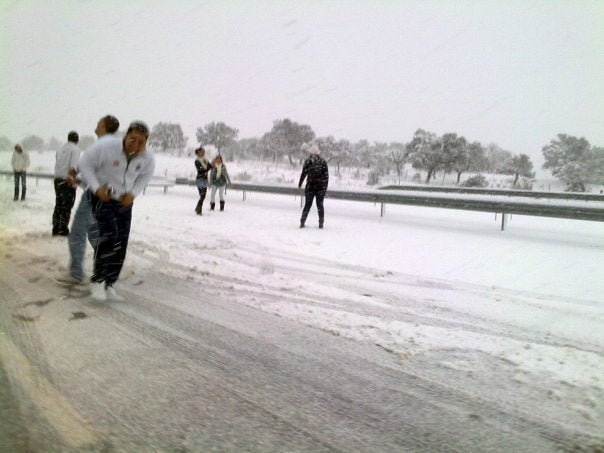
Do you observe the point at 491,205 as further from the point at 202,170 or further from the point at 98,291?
the point at 98,291

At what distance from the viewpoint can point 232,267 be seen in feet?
18.6

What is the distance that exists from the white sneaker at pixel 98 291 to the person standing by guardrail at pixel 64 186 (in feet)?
14.3

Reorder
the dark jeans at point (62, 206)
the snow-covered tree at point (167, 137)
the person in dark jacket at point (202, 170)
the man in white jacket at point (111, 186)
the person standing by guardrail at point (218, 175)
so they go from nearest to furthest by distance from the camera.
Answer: the man in white jacket at point (111, 186) → the dark jeans at point (62, 206) → the person in dark jacket at point (202, 170) → the person standing by guardrail at point (218, 175) → the snow-covered tree at point (167, 137)

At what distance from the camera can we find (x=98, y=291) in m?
3.96

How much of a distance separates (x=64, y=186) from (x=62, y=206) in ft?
1.26

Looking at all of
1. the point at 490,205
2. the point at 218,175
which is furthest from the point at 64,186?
the point at 490,205

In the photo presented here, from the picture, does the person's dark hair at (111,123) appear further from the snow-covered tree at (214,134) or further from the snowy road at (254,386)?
the snow-covered tree at (214,134)

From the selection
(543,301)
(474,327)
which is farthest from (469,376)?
(543,301)

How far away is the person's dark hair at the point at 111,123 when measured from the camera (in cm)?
478

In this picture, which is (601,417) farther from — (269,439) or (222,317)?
(222,317)

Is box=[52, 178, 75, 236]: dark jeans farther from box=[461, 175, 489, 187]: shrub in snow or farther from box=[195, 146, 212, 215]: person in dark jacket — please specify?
box=[461, 175, 489, 187]: shrub in snow

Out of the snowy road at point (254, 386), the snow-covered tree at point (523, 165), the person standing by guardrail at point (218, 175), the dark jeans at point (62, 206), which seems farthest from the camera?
the snow-covered tree at point (523, 165)

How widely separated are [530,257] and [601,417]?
537 centimetres

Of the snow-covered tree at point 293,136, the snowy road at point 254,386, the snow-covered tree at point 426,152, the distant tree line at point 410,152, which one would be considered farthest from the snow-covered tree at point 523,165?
the snowy road at point 254,386
